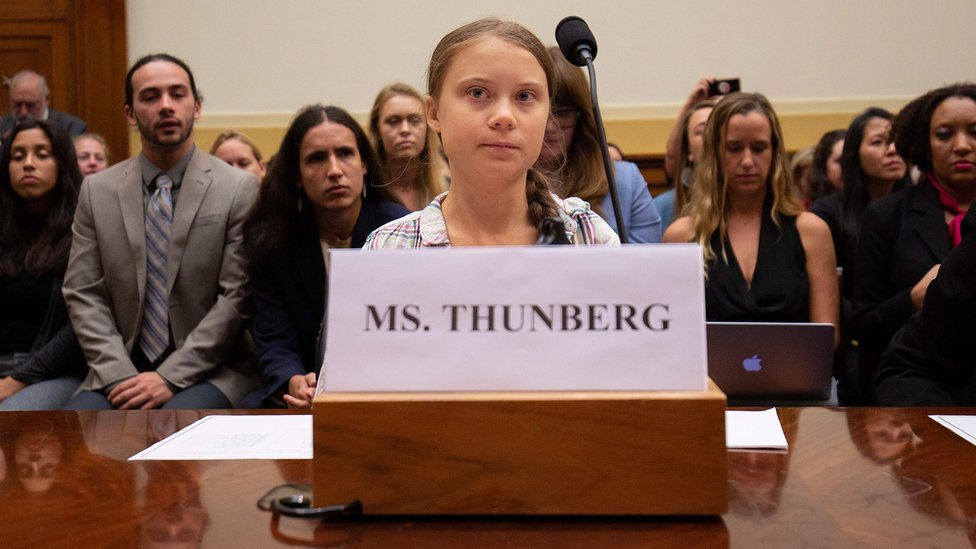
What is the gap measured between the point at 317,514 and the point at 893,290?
2.10 metres

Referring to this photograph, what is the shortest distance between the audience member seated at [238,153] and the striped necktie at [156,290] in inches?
49.8

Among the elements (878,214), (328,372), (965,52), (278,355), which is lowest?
(278,355)

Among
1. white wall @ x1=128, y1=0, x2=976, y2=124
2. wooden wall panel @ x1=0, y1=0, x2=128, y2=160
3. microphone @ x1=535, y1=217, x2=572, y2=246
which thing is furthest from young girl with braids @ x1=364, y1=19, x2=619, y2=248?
wooden wall panel @ x1=0, y1=0, x2=128, y2=160

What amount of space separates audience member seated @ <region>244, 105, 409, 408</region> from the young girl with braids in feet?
3.78

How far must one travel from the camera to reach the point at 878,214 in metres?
2.48

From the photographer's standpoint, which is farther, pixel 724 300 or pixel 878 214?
pixel 878 214

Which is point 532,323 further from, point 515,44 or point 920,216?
point 920,216

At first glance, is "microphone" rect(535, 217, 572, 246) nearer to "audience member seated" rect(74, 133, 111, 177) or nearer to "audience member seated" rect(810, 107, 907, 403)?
"audience member seated" rect(810, 107, 907, 403)

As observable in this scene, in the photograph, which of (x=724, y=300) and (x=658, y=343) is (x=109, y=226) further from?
(x=658, y=343)

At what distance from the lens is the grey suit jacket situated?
8.07 ft

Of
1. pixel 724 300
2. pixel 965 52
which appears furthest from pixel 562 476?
pixel 965 52

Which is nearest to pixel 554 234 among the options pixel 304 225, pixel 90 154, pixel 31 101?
pixel 304 225

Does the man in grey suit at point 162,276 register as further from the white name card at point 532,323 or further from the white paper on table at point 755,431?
the white name card at point 532,323

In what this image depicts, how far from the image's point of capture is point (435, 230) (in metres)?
1.22
